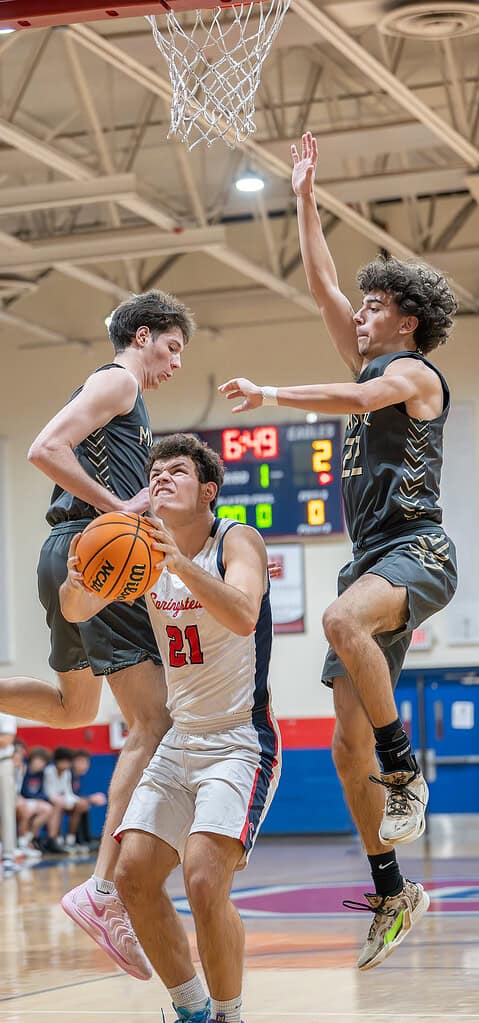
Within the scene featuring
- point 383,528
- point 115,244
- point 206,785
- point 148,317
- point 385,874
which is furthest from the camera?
point 115,244

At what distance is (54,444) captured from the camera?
566 centimetres

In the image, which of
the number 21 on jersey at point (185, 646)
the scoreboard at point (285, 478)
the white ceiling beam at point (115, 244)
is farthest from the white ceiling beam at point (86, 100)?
the number 21 on jersey at point (185, 646)

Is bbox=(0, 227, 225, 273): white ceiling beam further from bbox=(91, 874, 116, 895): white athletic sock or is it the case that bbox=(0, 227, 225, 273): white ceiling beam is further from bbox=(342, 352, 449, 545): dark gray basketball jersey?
bbox=(91, 874, 116, 895): white athletic sock

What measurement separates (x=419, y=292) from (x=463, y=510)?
10333 mm

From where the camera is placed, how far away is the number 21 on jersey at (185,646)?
542 cm

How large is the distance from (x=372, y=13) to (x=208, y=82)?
A: 6.29 feet

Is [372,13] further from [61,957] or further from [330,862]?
[330,862]

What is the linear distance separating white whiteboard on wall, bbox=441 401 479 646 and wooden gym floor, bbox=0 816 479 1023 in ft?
10.5

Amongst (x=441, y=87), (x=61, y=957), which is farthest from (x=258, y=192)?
(x=61, y=957)

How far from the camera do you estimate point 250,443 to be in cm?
1579

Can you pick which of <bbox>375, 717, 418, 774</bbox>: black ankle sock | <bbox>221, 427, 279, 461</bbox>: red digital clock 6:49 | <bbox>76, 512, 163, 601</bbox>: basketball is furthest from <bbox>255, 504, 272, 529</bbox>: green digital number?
<bbox>76, 512, 163, 601</bbox>: basketball

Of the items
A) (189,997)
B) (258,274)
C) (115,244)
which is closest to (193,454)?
(189,997)

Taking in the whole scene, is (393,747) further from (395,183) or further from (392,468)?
(395,183)

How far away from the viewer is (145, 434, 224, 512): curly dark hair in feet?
17.9
